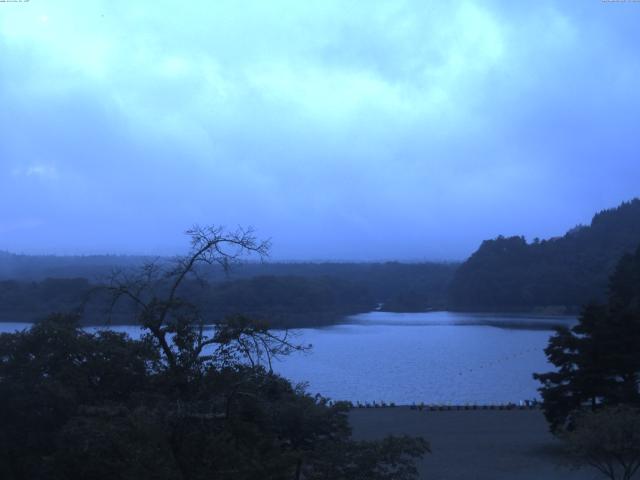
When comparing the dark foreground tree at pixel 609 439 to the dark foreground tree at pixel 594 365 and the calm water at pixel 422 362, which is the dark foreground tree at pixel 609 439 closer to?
→ the dark foreground tree at pixel 594 365

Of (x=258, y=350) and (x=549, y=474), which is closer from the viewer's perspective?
(x=258, y=350)

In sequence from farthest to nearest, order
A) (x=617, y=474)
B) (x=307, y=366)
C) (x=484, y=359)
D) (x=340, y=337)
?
(x=340, y=337), (x=484, y=359), (x=307, y=366), (x=617, y=474)

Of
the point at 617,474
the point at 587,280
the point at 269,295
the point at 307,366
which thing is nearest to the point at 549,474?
the point at 617,474

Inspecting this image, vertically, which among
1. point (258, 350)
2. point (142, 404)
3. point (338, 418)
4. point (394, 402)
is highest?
point (258, 350)

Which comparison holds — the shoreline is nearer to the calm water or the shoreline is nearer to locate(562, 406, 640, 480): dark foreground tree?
locate(562, 406, 640, 480): dark foreground tree

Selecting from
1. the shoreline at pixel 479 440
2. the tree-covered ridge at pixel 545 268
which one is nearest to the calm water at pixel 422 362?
the shoreline at pixel 479 440

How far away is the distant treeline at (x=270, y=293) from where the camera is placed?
10441 millimetres

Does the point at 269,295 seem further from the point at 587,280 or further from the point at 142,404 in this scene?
the point at 142,404

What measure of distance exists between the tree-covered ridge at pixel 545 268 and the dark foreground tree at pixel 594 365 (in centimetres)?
4091

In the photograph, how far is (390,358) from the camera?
2986 centimetres

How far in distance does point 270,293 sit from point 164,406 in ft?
114

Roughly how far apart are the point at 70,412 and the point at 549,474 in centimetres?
784

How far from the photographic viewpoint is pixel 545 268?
58750 mm

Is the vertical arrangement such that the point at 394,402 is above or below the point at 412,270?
below
